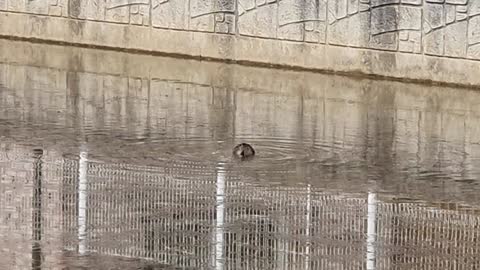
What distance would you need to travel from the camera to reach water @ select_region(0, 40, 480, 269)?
977 centimetres

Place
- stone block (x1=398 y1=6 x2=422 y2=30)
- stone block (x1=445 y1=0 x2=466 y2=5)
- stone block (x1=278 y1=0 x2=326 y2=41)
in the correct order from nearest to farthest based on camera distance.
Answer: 1. stone block (x1=445 y1=0 x2=466 y2=5)
2. stone block (x1=398 y1=6 x2=422 y2=30)
3. stone block (x1=278 y1=0 x2=326 y2=41)

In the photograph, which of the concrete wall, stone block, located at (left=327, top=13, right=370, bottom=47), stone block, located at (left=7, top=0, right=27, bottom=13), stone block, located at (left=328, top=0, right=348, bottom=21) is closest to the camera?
the concrete wall

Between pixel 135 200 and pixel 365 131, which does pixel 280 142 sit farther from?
pixel 135 200

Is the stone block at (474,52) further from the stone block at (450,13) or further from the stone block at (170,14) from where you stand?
the stone block at (170,14)

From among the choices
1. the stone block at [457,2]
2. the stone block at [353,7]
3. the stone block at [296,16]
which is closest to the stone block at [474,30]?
the stone block at [457,2]

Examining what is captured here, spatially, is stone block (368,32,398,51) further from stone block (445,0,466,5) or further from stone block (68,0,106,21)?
stone block (68,0,106,21)

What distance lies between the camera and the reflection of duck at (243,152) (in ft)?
43.3

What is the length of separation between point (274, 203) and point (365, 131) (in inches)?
150

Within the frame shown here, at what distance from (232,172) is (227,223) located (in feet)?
6.23

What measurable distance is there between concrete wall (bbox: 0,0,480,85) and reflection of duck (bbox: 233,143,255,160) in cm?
576

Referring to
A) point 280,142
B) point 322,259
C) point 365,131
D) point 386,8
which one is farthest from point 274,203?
point 386,8

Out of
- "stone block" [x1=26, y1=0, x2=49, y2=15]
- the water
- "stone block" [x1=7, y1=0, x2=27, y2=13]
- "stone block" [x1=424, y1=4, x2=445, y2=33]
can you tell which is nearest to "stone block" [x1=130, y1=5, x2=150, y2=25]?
"stone block" [x1=26, y1=0, x2=49, y2=15]

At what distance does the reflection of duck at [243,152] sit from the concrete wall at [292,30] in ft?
18.9

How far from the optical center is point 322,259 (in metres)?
9.53
